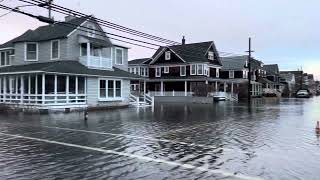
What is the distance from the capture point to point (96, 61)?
36438 mm

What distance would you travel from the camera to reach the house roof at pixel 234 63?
77000 mm

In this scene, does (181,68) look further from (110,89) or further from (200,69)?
(110,89)

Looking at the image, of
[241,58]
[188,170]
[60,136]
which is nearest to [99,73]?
[60,136]

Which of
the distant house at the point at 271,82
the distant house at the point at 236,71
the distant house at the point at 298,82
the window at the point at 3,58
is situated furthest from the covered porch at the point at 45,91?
the distant house at the point at 298,82

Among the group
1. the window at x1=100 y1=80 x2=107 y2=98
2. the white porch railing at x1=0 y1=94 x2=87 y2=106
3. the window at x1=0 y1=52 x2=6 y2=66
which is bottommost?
the white porch railing at x1=0 y1=94 x2=87 y2=106

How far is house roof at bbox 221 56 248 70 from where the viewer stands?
7700 centimetres

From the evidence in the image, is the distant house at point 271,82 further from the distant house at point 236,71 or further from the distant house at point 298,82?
the distant house at point 236,71

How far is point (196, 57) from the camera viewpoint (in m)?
64.9

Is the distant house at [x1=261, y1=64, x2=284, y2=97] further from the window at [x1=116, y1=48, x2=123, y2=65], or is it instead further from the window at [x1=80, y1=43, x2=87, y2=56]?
the window at [x1=80, y1=43, x2=87, y2=56]

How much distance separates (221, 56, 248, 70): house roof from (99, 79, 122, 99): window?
1691 inches

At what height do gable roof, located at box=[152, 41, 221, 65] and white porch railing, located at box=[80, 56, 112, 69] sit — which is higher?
gable roof, located at box=[152, 41, 221, 65]

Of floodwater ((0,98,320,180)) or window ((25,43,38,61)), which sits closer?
floodwater ((0,98,320,180))

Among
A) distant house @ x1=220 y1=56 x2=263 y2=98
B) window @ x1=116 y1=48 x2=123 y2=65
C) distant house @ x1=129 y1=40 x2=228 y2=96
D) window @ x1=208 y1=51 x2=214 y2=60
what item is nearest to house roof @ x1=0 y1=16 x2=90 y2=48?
window @ x1=116 y1=48 x2=123 y2=65

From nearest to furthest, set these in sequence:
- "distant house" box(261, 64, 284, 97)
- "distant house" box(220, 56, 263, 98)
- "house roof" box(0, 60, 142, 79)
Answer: "house roof" box(0, 60, 142, 79), "distant house" box(220, 56, 263, 98), "distant house" box(261, 64, 284, 97)
